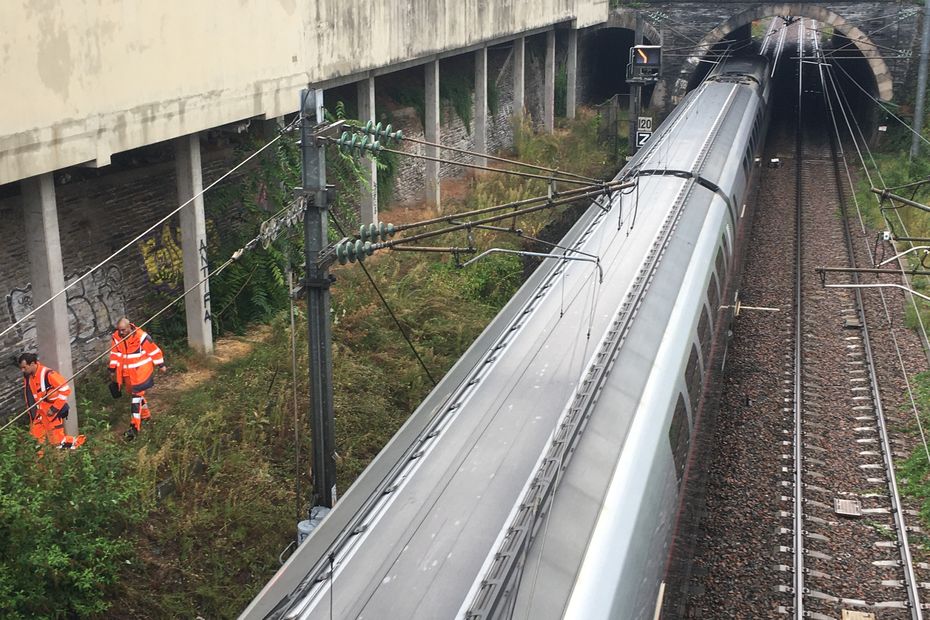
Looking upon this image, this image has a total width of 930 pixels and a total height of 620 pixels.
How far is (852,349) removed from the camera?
15844mm

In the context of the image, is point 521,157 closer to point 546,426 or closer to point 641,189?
point 641,189

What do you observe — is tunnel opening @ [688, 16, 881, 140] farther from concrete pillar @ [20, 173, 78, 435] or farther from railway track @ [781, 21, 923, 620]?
concrete pillar @ [20, 173, 78, 435]

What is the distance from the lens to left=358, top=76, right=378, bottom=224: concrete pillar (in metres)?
17.6

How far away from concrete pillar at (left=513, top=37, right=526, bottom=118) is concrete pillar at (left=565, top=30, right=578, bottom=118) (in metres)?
4.33

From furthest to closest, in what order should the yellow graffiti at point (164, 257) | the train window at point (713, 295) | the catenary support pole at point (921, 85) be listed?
the catenary support pole at point (921, 85), the yellow graffiti at point (164, 257), the train window at point (713, 295)

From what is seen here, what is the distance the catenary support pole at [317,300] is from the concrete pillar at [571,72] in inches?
861

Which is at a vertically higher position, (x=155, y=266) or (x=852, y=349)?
(x=155, y=266)

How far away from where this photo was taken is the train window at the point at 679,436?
27.0 feet

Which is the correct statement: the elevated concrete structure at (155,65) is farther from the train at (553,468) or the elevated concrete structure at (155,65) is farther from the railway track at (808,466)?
the railway track at (808,466)

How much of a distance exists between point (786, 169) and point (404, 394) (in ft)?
63.3

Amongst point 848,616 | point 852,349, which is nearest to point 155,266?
point 848,616

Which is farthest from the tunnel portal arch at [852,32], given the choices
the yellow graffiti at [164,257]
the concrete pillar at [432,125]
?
the yellow graffiti at [164,257]

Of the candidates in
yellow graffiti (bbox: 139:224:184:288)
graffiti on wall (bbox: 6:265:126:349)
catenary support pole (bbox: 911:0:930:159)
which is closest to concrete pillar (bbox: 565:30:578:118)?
catenary support pole (bbox: 911:0:930:159)

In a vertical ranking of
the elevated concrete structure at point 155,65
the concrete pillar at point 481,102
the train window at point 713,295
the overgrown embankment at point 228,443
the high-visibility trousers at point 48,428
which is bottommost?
the overgrown embankment at point 228,443
